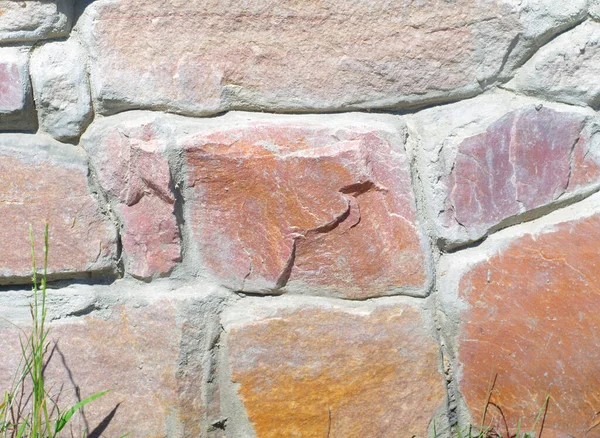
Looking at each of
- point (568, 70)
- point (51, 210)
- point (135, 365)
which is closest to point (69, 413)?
point (135, 365)

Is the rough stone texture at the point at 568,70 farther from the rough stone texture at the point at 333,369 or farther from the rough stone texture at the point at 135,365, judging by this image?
the rough stone texture at the point at 135,365

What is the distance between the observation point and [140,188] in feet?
3.88

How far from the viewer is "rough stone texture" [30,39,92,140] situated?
1.16 metres

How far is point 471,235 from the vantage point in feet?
3.88

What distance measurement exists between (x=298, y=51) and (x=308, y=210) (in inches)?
9.5

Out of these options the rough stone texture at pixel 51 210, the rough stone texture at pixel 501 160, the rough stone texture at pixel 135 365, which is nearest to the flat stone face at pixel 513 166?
the rough stone texture at pixel 501 160

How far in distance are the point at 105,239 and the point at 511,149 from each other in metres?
0.65

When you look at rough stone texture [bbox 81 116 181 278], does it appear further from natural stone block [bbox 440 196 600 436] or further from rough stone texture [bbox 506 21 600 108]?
rough stone texture [bbox 506 21 600 108]

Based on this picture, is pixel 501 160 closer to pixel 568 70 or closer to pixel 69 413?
pixel 568 70

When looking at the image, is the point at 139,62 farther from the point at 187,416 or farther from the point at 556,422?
the point at 556,422

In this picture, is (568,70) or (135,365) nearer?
(568,70)

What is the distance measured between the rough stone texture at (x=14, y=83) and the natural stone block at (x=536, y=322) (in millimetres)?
703

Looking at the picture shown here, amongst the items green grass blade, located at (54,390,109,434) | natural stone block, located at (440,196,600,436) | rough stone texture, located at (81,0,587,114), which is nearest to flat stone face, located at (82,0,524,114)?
rough stone texture, located at (81,0,587,114)

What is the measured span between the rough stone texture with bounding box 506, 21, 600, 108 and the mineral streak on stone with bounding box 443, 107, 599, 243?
3 centimetres
